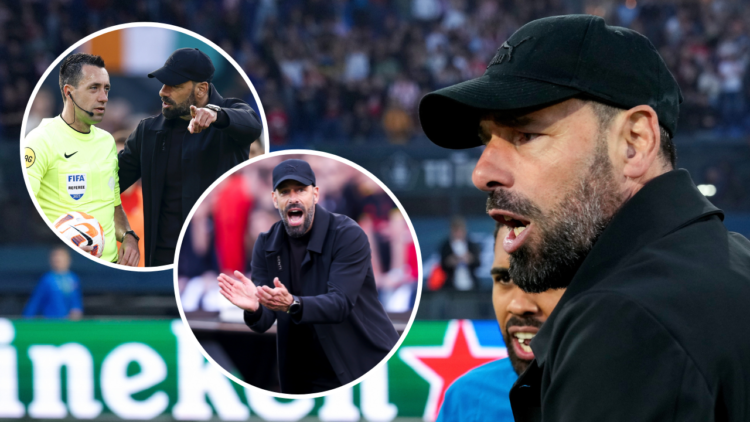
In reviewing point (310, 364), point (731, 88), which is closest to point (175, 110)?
point (310, 364)

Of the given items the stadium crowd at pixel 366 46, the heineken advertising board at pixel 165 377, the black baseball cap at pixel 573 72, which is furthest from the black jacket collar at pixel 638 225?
the stadium crowd at pixel 366 46

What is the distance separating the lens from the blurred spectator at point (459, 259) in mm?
9336

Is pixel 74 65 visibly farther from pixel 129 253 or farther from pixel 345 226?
pixel 345 226

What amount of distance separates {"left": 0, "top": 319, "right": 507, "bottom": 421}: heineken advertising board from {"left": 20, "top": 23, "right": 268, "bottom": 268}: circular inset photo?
508cm

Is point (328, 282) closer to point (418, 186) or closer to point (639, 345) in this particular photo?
point (639, 345)

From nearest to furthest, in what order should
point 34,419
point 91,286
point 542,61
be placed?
1. point 542,61
2. point 34,419
3. point 91,286

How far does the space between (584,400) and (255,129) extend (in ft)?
2.62

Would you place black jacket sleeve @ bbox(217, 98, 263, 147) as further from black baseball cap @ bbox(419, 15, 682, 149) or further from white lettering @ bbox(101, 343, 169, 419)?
white lettering @ bbox(101, 343, 169, 419)

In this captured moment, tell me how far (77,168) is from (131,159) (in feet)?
0.31

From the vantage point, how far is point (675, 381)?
989 mm

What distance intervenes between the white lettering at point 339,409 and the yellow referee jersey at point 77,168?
515cm

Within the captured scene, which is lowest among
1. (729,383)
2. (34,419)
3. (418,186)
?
(34,419)

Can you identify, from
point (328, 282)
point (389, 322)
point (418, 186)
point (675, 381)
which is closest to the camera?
point (675, 381)

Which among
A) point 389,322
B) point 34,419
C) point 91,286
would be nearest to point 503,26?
point 91,286
